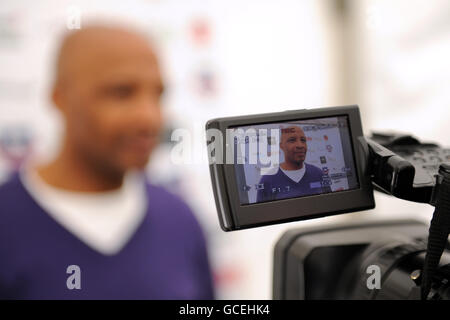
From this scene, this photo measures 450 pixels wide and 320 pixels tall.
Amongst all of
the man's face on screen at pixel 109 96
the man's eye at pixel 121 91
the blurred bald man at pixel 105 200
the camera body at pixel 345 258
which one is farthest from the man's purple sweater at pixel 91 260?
the camera body at pixel 345 258

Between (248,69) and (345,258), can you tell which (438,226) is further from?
(248,69)

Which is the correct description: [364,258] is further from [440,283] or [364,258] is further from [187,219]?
[187,219]

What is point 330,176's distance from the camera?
0.44 meters

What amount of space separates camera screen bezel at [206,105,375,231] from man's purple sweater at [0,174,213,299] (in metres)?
0.65

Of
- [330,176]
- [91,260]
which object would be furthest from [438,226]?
[91,260]

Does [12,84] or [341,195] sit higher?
[12,84]

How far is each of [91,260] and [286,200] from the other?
0.79m

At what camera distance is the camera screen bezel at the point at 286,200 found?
411 millimetres

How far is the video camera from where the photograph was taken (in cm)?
41

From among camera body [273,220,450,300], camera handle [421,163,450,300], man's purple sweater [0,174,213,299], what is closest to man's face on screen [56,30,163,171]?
man's purple sweater [0,174,213,299]

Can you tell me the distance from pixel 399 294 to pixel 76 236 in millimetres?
828

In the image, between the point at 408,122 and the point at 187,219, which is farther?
the point at 408,122

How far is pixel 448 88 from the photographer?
134cm

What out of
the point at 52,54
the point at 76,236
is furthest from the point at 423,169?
the point at 52,54
